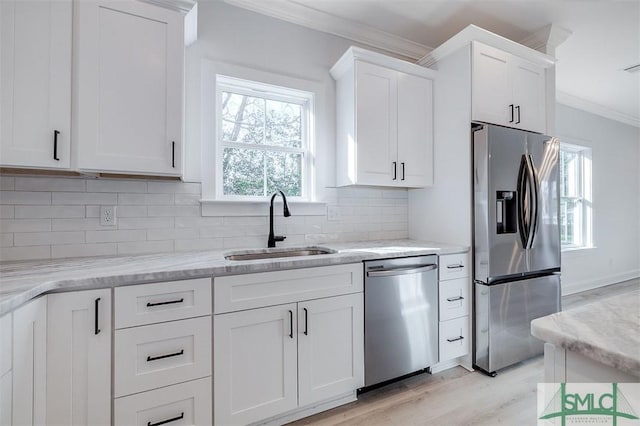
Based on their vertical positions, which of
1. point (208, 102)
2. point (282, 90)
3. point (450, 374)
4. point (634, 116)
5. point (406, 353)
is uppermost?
point (634, 116)

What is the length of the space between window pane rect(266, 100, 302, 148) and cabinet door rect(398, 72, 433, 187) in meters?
0.85

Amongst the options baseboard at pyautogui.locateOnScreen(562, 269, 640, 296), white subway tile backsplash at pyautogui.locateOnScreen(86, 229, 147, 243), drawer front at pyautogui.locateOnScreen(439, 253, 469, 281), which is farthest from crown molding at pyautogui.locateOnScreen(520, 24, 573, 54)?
Result: white subway tile backsplash at pyautogui.locateOnScreen(86, 229, 147, 243)

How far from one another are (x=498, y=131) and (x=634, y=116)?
4793 mm

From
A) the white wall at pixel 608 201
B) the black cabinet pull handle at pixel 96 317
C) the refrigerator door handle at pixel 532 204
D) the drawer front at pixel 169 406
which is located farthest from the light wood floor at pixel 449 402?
the white wall at pixel 608 201

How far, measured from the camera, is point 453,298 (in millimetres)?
2215

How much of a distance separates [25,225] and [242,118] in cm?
149

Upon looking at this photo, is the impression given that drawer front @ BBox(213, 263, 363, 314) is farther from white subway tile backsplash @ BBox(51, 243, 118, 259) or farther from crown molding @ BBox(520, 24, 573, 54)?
crown molding @ BBox(520, 24, 573, 54)

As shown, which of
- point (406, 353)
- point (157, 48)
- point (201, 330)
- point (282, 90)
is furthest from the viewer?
point (282, 90)

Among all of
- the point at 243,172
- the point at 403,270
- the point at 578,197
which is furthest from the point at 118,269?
the point at 578,197

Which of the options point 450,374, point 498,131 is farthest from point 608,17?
point 450,374

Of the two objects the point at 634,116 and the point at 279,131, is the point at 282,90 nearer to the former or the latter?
the point at 279,131

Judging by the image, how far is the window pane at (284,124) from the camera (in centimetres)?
246

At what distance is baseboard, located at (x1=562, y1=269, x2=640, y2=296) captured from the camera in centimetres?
427

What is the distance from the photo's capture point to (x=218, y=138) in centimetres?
223
